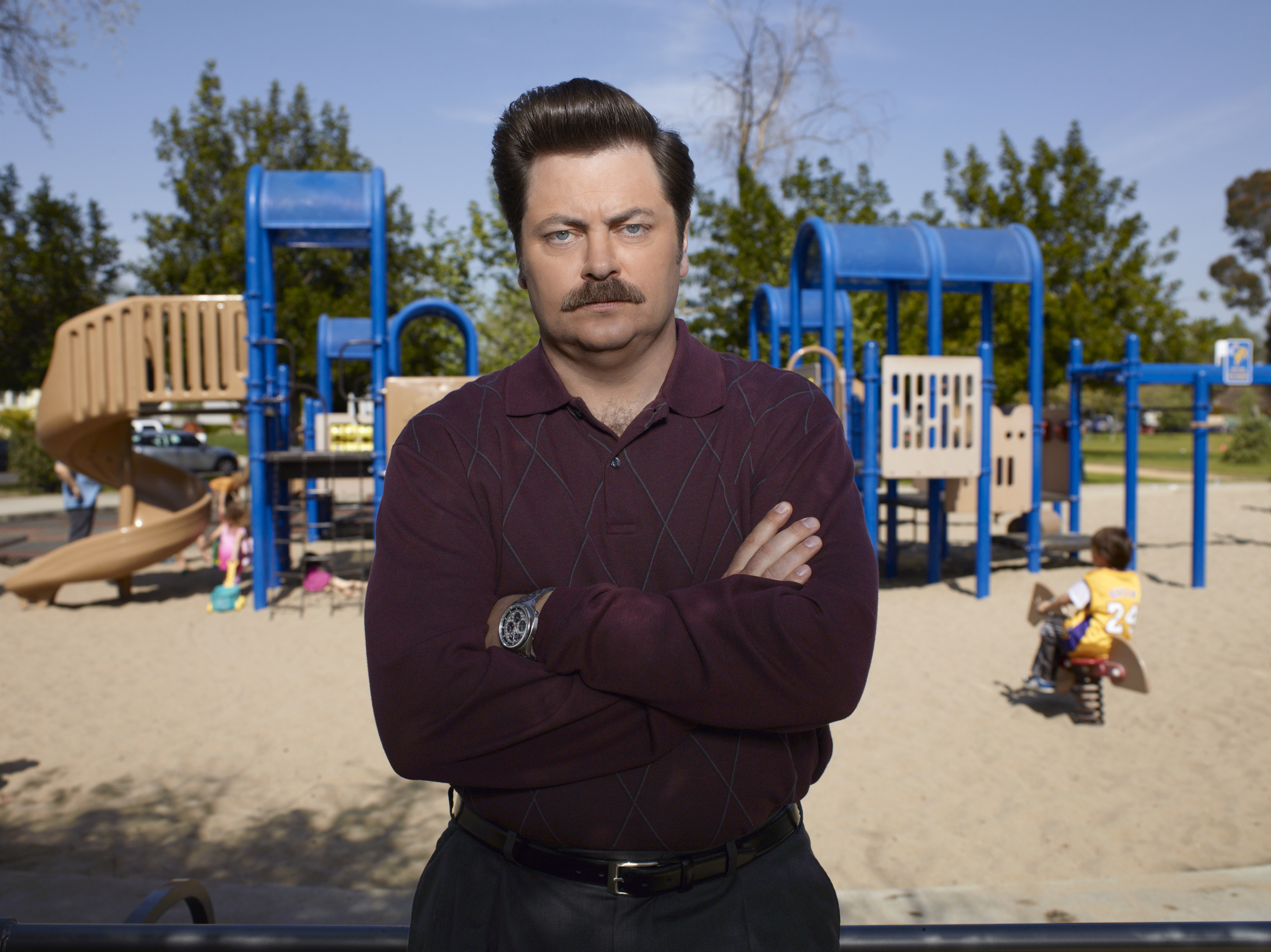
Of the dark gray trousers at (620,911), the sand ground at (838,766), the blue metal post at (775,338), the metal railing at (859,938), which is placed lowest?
the sand ground at (838,766)

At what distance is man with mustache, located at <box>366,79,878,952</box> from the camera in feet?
4.99

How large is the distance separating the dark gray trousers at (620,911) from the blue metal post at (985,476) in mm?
8905

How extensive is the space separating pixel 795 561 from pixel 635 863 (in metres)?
0.54

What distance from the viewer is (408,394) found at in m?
8.61

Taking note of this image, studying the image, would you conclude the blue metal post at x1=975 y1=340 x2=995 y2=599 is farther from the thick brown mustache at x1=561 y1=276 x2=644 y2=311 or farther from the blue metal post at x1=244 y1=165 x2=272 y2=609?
the thick brown mustache at x1=561 y1=276 x2=644 y2=311

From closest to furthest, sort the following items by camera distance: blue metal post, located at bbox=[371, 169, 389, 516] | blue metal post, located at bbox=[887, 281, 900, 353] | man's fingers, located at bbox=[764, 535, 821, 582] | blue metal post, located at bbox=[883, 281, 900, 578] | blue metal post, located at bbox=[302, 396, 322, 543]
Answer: man's fingers, located at bbox=[764, 535, 821, 582] → blue metal post, located at bbox=[371, 169, 389, 516] → blue metal post, located at bbox=[887, 281, 900, 353] → blue metal post, located at bbox=[883, 281, 900, 578] → blue metal post, located at bbox=[302, 396, 322, 543]

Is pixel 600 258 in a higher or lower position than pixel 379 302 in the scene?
lower

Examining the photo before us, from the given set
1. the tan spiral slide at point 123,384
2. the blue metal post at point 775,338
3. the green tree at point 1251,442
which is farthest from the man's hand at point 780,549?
the green tree at point 1251,442

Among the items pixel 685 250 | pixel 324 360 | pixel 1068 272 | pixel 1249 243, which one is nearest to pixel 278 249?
pixel 324 360

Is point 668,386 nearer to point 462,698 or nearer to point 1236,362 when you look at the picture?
point 462,698

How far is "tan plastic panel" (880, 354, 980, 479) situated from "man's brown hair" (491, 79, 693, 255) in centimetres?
826

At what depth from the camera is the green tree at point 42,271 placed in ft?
88.6

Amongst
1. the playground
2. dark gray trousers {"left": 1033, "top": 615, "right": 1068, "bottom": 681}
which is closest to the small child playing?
the playground

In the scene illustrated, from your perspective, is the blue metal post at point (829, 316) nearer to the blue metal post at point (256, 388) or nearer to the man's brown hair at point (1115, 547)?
the man's brown hair at point (1115, 547)
